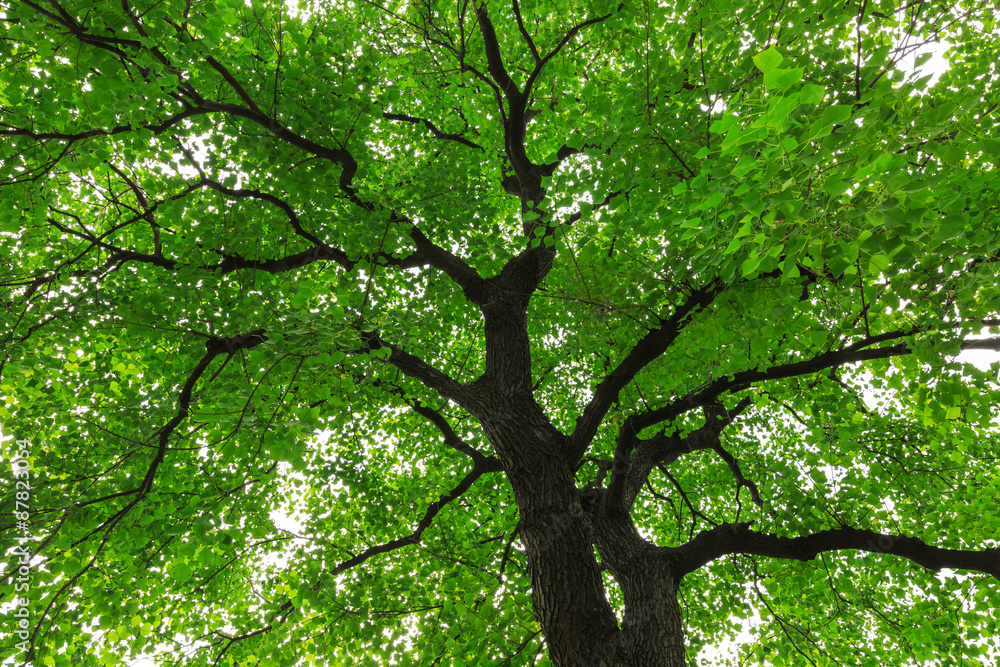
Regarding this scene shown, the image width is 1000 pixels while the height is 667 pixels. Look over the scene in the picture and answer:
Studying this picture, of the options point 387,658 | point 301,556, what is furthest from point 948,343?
point 301,556

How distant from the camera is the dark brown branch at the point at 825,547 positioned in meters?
4.60

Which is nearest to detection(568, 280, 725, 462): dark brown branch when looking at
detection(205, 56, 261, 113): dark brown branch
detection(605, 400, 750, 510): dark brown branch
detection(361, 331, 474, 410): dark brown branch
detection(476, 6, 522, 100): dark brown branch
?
detection(361, 331, 474, 410): dark brown branch

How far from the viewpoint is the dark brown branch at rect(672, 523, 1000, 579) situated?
4598 millimetres

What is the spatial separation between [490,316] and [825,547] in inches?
168

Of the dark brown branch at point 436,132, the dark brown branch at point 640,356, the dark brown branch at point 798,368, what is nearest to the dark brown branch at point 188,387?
the dark brown branch at point 640,356

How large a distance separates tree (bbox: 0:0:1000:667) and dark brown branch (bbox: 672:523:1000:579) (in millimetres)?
27

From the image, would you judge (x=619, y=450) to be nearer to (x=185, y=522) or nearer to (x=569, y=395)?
(x=569, y=395)

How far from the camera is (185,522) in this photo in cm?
445

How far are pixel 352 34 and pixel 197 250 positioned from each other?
10.5 ft

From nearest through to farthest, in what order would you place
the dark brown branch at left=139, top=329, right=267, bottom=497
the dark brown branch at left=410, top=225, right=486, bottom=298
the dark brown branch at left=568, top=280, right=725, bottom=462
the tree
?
the tree → the dark brown branch at left=568, top=280, right=725, bottom=462 → the dark brown branch at left=139, top=329, right=267, bottom=497 → the dark brown branch at left=410, top=225, right=486, bottom=298

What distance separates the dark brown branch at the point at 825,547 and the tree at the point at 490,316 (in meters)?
0.03

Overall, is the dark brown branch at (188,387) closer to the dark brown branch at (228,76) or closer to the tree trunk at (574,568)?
the dark brown branch at (228,76)

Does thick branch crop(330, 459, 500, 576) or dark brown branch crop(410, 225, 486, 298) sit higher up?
dark brown branch crop(410, 225, 486, 298)

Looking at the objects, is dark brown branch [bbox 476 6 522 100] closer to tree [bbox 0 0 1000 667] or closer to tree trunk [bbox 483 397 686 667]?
tree [bbox 0 0 1000 667]
